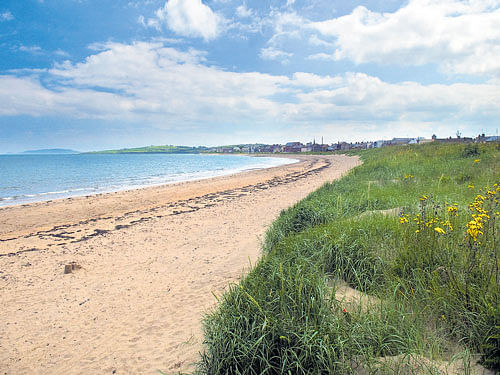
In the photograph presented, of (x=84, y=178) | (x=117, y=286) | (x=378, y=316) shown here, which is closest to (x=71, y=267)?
(x=117, y=286)

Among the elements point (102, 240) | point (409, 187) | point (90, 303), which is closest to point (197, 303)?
point (90, 303)

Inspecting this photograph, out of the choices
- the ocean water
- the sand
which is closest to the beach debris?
the sand

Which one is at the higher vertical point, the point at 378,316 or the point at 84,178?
the point at 378,316

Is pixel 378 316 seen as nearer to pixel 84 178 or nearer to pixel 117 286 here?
pixel 117 286

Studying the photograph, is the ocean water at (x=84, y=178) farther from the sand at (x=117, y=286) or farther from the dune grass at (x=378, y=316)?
the dune grass at (x=378, y=316)

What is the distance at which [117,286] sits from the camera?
6.09 m

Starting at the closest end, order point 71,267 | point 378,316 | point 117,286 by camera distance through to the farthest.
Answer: point 378,316, point 117,286, point 71,267

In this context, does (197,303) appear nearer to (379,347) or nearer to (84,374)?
(84,374)

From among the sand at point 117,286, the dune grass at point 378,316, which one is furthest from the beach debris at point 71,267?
the dune grass at point 378,316

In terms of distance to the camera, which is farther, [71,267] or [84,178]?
[84,178]

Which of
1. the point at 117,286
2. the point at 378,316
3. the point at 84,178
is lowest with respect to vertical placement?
the point at 117,286

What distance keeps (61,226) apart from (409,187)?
14.4 meters

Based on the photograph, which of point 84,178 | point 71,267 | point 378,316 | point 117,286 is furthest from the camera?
point 84,178

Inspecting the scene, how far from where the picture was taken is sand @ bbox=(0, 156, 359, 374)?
Result: 3880 mm
